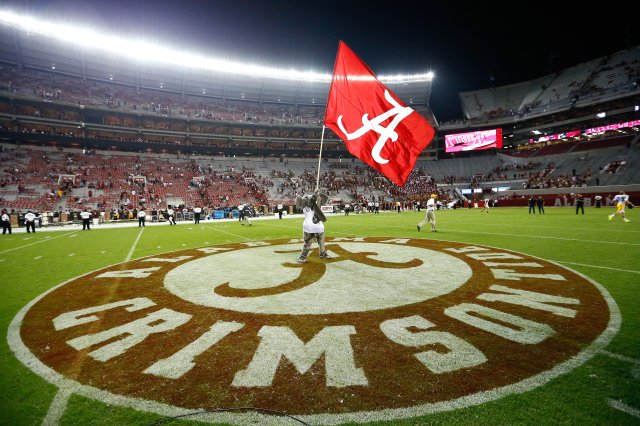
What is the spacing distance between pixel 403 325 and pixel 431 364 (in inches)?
39.2

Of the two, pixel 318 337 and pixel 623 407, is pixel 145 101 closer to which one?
pixel 318 337

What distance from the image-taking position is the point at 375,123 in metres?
7.91

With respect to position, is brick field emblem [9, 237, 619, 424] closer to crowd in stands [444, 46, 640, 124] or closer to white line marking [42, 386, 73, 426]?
white line marking [42, 386, 73, 426]

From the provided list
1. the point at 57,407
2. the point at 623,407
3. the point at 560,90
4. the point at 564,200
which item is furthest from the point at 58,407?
the point at 560,90

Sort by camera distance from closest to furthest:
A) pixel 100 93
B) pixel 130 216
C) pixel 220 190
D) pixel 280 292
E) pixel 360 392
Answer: pixel 360 392, pixel 280 292, pixel 130 216, pixel 220 190, pixel 100 93

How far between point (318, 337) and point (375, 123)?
5872 mm

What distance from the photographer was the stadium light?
40.1 m

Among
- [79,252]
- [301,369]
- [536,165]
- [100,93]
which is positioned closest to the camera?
[301,369]

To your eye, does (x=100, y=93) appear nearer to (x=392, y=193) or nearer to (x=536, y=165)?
(x=392, y=193)

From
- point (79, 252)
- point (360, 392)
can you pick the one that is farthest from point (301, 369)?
point (79, 252)

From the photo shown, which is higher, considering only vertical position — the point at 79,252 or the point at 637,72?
the point at 637,72

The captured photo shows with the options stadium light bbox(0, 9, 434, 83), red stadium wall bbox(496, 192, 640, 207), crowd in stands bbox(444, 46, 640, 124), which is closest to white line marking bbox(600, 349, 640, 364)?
red stadium wall bbox(496, 192, 640, 207)

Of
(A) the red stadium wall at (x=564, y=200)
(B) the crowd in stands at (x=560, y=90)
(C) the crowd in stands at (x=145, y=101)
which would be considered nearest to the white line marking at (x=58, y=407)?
(A) the red stadium wall at (x=564, y=200)

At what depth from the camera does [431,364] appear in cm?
307
